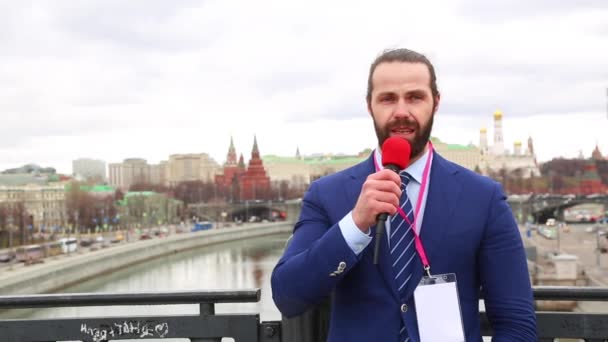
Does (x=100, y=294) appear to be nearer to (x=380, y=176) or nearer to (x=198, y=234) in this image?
(x=380, y=176)

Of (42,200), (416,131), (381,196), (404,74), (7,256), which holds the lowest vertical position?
(7,256)

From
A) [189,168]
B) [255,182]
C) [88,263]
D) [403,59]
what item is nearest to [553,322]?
[403,59]

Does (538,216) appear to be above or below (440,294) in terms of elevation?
below

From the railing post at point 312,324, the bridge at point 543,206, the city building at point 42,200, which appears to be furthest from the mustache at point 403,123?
the bridge at point 543,206

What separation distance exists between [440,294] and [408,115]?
0.32 meters

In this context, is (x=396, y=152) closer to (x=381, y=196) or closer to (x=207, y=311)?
(x=381, y=196)

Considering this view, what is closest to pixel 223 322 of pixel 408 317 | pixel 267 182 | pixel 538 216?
pixel 408 317

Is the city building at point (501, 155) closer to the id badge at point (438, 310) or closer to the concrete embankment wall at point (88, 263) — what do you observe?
the concrete embankment wall at point (88, 263)

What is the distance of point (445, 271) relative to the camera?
1122 mm

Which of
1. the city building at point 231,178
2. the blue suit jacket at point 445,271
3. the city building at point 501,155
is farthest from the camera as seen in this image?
the city building at point 501,155

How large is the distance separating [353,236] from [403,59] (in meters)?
0.34

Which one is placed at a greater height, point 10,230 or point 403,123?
point 403,123

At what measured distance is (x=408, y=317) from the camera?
3.65 feet

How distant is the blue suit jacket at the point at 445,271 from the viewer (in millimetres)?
1099
